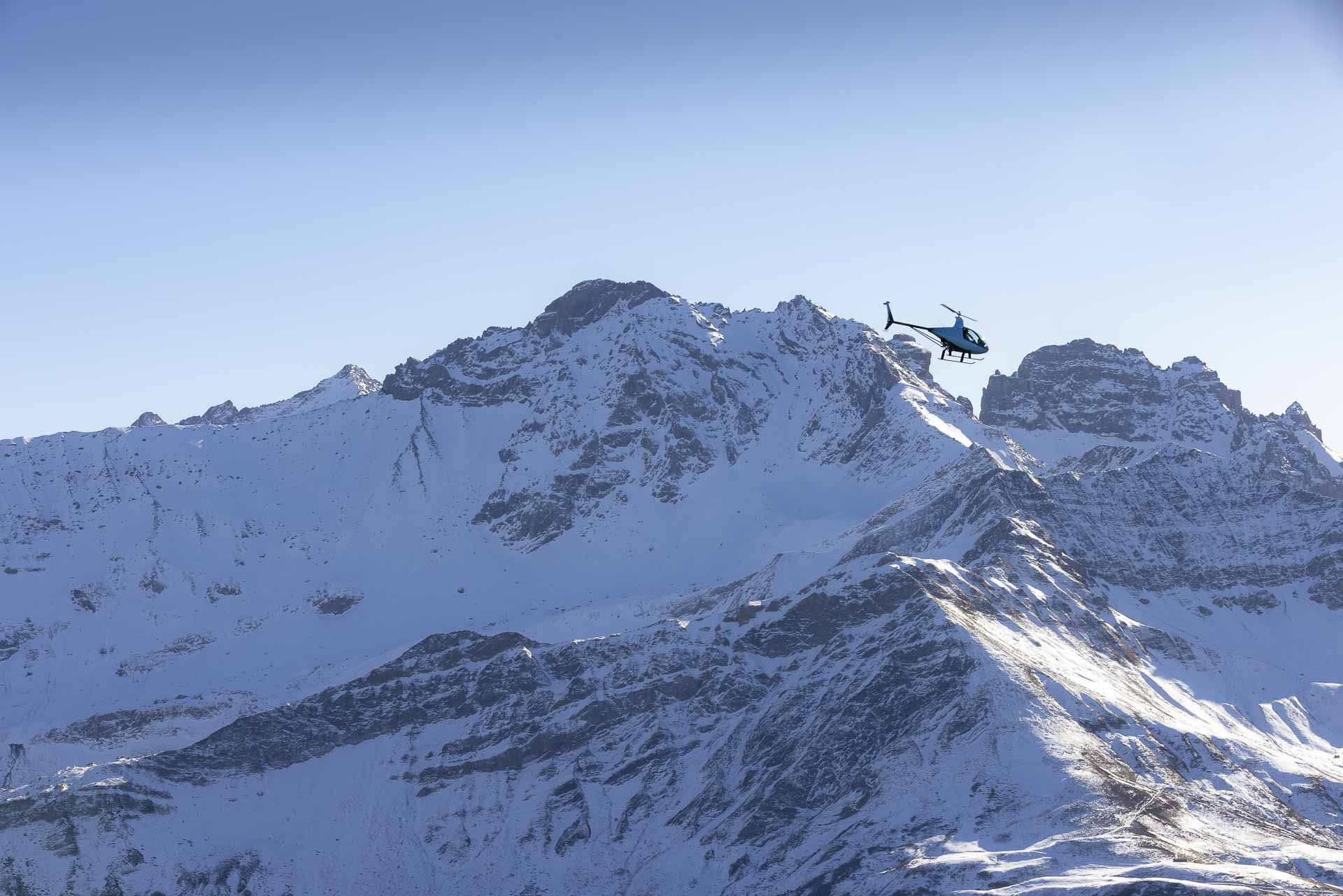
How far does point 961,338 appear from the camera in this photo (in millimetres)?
180750

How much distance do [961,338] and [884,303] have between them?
1218cm

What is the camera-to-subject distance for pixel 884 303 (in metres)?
190
